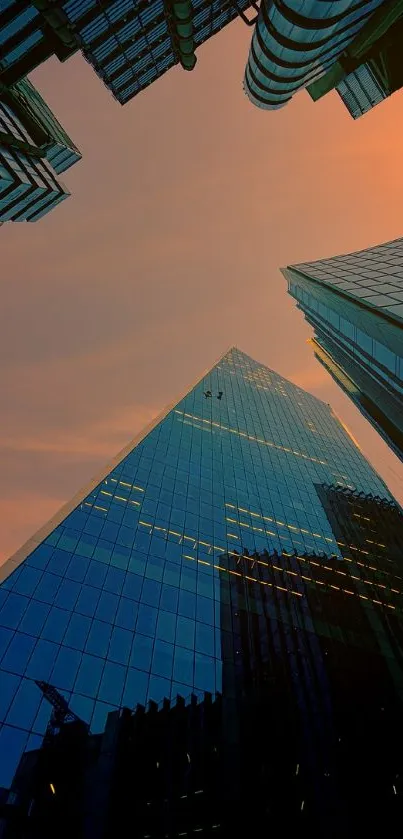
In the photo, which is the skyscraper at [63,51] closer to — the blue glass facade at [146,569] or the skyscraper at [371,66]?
the skyscraper at [371,66]

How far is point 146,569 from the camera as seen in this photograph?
31781 mm

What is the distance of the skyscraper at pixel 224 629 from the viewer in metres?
22.9

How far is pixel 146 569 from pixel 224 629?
7.26m

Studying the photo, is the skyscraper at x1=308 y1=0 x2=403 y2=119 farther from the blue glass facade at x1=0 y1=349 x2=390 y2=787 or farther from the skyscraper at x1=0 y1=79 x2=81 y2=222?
the blue glass facade at x1=0 y1=349 x2=390 y2=787

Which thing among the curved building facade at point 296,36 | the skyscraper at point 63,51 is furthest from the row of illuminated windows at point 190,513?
the curved building facade at point 296,36

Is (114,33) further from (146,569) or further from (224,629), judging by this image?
(224,629)

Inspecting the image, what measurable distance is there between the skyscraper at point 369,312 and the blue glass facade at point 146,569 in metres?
15.6

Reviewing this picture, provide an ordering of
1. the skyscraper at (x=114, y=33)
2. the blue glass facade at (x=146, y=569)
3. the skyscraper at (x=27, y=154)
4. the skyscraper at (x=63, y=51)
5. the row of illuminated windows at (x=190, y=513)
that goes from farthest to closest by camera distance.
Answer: the skyscraper at (x=27, y=154), the row of illuminated windows at (x=190, y=513), the skyscraper at (x=63, y=51), the skyscraper at (x=114, y=33), the blue glass facade at (x=146, y=569)

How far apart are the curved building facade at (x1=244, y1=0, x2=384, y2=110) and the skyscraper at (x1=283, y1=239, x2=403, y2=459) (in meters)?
16.8

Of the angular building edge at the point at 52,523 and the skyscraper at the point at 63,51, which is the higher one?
the skyscraper at the point at 63,51

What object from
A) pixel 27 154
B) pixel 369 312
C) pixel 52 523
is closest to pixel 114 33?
pixel 27 154

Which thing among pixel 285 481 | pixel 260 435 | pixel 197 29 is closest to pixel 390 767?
pixel 285 481

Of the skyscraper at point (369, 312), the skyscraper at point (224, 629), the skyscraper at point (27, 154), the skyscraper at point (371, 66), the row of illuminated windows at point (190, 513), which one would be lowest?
the skyscraper at point (224, 629)

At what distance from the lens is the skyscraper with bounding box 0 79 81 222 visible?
3512 centimetres
